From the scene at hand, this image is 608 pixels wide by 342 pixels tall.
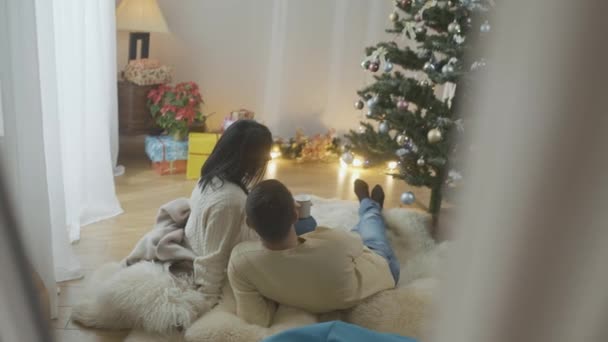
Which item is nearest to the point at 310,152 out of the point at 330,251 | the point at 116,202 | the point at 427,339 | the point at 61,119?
the point at 116,202

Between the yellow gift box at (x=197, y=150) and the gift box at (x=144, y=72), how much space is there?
377 millimetres

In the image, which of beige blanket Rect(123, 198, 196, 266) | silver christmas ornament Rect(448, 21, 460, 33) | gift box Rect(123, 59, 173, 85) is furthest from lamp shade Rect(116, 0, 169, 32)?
silver christmas ornament Rect(448, 21, 460, 33)

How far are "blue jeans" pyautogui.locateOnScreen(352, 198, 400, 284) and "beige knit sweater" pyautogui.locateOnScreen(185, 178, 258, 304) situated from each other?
1.61ft

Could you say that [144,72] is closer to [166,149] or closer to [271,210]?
[166,149]

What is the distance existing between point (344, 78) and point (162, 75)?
4.04ft

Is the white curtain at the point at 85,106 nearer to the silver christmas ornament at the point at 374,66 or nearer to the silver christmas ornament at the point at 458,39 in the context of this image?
the silver christmas ornament at the point at 374,66

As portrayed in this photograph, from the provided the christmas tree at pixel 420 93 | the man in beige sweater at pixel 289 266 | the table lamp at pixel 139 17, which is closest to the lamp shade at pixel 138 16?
the table lamp at pixel 139 17

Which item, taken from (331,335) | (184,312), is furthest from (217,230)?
(331,335)

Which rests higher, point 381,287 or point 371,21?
point 371,21

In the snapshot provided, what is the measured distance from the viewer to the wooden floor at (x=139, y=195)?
1828 mm

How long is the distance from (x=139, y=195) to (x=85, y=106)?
60cm

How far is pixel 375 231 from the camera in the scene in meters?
2.15

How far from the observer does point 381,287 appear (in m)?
1.76

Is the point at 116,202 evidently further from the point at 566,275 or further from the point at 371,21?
the point at 566,275
